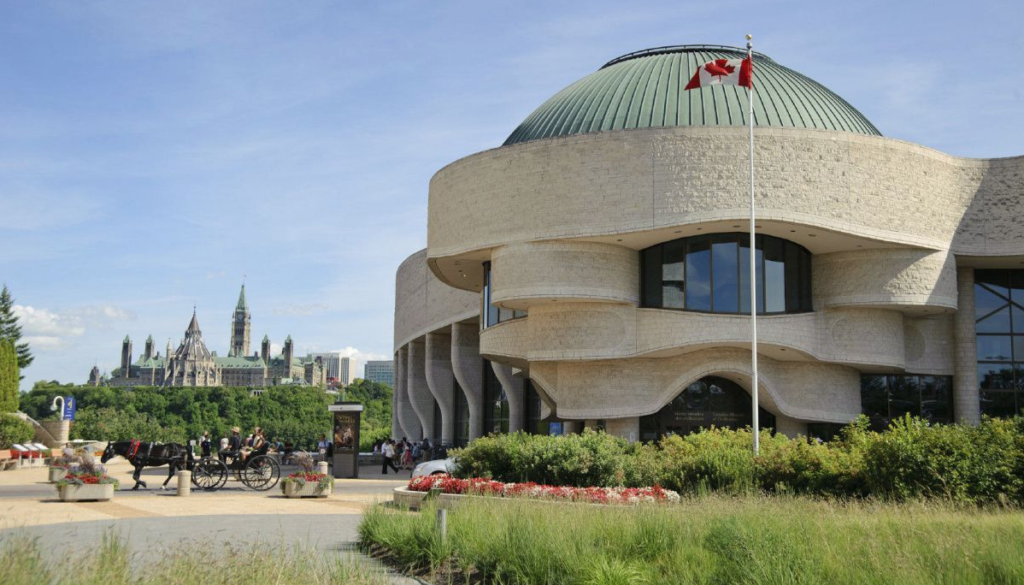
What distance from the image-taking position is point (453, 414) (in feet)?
184

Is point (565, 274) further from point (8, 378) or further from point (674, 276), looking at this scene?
point (8, 378)

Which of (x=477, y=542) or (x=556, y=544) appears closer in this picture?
(x=556, y=544)

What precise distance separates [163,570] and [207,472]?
18.0m

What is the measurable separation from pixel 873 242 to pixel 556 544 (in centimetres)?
2441

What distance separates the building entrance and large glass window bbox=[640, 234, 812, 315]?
3.77 meters

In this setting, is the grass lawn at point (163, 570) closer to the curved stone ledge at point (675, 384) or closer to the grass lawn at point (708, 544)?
the grass lawn at point (708, 544)

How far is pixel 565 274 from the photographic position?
3203cm

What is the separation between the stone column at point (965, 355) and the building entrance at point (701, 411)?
736 cm

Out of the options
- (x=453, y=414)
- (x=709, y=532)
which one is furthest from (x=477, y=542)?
(x=453, y=414)

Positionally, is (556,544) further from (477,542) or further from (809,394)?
(809,394)

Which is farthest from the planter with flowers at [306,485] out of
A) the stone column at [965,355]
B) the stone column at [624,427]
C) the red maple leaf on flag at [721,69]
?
the stone column at [965,355]

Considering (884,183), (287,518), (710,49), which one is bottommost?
(287,518)

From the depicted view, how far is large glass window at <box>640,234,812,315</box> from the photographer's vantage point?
1258 inches

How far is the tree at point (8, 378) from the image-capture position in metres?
58.0
